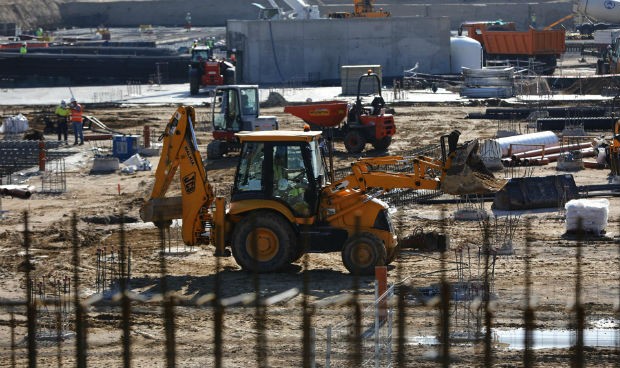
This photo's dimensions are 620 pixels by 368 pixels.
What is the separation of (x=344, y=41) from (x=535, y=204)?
31.6 metres

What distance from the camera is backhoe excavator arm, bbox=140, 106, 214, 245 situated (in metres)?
16.3

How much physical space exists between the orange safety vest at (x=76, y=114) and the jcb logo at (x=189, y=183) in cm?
1546

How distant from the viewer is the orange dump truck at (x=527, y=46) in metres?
54.5

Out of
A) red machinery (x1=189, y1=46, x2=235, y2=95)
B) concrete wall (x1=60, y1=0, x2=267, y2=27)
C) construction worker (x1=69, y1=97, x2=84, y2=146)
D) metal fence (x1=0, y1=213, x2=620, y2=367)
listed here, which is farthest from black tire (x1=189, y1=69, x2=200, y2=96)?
concrete wall (x1=60, y1=0, x2=267, y2=27)

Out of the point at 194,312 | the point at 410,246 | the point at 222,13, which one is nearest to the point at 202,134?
the point at 410,246

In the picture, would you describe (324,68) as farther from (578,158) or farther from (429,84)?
(578,158)

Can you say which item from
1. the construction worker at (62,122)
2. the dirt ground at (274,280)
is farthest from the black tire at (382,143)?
the construction worker at (62,122)

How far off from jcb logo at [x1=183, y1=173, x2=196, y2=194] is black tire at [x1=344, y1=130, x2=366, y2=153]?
505 inches

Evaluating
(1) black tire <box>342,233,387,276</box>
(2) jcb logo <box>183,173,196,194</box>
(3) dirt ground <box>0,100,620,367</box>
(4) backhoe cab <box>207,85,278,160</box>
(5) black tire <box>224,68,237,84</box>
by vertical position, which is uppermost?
(5) black tire <box>224,68,237,84</box>

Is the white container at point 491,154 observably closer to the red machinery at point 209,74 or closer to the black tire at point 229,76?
the red machinery at point 209,74

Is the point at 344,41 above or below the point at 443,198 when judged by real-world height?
above

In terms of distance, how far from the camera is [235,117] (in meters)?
29.4

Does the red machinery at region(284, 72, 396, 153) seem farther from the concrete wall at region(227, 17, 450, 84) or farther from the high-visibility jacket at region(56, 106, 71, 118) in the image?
the concrete wall at region(227, 17, 450, 84)

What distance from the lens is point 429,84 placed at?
48.8m
